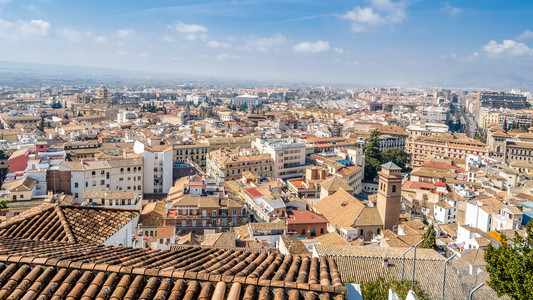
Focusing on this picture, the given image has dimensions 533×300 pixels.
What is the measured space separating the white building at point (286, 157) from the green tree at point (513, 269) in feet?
81.7

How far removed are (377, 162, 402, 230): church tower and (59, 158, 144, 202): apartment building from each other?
15.3 meters

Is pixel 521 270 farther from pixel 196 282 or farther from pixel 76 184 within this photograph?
pixel 76 184

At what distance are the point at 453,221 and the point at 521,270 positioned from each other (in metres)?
16.2

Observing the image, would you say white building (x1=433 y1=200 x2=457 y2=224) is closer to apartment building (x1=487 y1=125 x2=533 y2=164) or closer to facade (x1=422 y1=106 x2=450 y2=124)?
apartment building (x1=487 y1=125 x2=533 y2=164)

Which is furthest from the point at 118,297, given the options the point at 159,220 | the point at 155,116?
the point at 155,116

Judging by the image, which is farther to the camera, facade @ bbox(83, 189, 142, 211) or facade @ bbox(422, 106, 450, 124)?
facade @ bbox(422, 106, 450, 124)

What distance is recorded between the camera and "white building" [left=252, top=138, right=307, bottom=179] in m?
33.9

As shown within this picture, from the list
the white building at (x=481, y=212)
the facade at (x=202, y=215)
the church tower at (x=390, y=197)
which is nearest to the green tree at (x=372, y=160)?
the white building at (x=481, y=212)

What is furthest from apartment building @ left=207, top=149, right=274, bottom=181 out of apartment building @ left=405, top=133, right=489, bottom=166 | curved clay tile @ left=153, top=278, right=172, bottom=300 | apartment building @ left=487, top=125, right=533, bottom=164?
curved clay tile @ left=153, top=278, right=172, bottom=300

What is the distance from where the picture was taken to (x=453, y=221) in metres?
23.5

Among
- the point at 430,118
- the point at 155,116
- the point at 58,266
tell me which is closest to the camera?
the point at 58,266

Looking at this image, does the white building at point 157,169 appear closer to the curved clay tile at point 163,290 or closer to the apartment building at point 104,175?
the apartment building at point 104,175

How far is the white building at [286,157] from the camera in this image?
33.9 meters

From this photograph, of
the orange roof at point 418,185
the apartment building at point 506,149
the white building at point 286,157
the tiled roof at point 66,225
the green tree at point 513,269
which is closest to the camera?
the tiled roof at point 66,225
